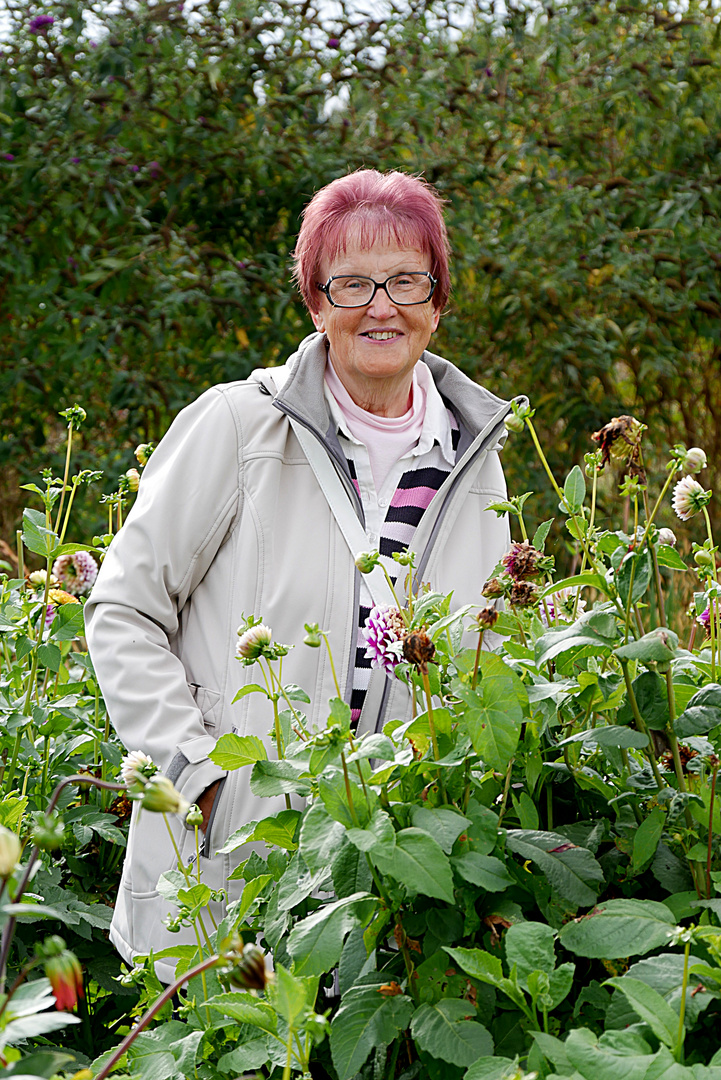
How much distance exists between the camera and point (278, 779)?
Answer: 1.15 meters

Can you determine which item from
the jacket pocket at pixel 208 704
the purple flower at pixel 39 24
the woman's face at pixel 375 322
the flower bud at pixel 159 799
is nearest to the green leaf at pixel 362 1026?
the flower bud at pixel 159 799

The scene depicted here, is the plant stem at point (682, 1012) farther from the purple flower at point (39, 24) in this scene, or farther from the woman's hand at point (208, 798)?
the purple flower at point (39, 24)

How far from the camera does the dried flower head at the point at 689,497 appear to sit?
1231 mm

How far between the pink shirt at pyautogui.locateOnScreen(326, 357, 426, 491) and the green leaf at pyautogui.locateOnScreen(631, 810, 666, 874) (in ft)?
3.24

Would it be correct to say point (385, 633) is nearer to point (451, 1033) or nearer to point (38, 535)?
point (451, 1033)

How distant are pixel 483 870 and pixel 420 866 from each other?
0.34 ft

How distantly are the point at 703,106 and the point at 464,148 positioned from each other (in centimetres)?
109

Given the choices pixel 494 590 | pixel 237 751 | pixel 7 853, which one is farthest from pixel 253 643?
pixel 7 853

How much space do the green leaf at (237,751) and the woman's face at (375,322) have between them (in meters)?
0.93

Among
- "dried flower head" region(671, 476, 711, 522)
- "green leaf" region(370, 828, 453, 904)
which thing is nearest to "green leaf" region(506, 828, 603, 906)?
"green leaf" region(370, 828, 453, 904)

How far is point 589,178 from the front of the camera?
200 inches

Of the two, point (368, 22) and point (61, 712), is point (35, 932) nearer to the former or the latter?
point (61, 712)

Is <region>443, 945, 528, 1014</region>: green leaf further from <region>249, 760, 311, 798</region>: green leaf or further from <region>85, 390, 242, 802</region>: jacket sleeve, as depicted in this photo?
<region>85, 390, 242, 802</region>: jacket sleeve

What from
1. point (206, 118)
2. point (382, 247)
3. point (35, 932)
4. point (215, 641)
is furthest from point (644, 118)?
point (35, 932)
